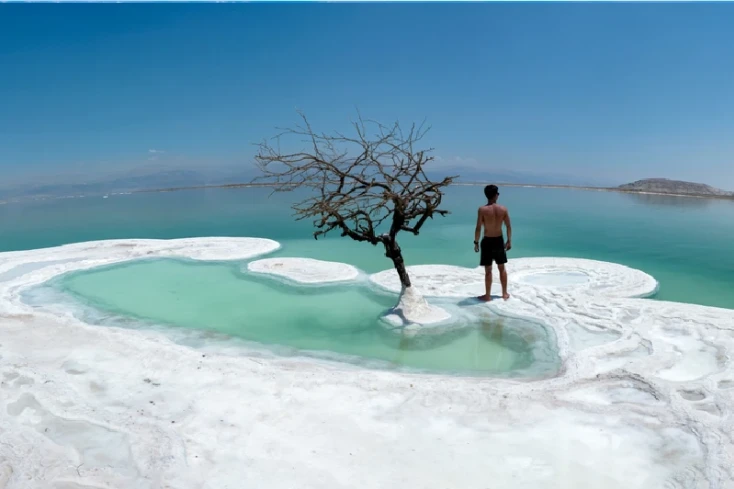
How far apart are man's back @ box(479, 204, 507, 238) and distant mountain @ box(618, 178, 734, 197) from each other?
43.1 meters

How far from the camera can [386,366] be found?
545 centimetres

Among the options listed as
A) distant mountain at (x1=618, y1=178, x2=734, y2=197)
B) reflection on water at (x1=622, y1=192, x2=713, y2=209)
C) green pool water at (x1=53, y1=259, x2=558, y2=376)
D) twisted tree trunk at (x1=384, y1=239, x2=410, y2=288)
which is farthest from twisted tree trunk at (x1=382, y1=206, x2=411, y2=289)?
distant mountain at (x1=618, y1=178, x2=734, y2=197)

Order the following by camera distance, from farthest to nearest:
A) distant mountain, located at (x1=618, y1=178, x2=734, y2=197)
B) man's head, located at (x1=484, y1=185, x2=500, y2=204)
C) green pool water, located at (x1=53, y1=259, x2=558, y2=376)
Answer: distant mountain, located at (x1=618, y1=178, x2=734, y2=197), man's head, located at (x1=484, y1=185, x2=500, y2=204), green pool water, located at (x1=53, y1=259, x2=558, y2=376)

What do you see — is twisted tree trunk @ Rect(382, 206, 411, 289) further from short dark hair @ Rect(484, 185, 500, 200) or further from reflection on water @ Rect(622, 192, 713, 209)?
reflection on water @ Rect(622, 192, 713, 209)

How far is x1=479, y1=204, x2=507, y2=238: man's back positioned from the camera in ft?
24.0

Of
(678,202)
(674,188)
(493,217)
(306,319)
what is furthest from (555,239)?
(674,188)

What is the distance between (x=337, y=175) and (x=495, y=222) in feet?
8.36

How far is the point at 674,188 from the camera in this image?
46.8 metres

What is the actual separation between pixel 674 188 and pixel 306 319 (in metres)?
50.8

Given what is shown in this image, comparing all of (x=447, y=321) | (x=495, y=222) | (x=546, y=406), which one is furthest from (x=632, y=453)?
(x=495, y=222)

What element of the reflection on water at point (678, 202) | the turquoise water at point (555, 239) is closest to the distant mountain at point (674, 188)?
the reflection on water at point (678, 202)

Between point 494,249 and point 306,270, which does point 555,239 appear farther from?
point 494,249

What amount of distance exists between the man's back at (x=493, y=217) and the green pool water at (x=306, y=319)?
1.36 meters

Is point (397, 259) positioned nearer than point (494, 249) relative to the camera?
Yes
